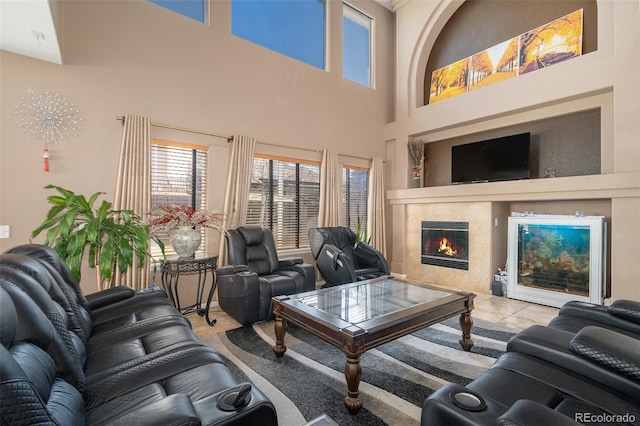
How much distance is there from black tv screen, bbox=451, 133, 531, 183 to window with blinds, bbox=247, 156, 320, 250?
8.49 ft

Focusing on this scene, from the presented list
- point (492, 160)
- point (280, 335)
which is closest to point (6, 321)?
point (280, 335)

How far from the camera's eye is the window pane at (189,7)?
12.9 ft

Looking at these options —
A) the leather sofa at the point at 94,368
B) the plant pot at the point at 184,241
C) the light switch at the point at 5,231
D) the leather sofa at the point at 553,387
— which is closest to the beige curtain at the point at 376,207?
the plant pot at the point at 184,241

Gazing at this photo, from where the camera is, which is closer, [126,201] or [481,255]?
[126,201]

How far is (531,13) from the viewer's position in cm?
484

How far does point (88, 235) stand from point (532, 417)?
11.1 ft

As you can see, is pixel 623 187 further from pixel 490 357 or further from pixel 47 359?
pixel 47 359

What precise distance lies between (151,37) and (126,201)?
6.82 feet

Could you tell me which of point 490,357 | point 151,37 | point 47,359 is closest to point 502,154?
point 490,357

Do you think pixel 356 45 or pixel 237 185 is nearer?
pixel 237 185

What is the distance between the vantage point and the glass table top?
2.48 meters

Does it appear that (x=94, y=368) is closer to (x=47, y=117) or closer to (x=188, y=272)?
(x=188, y=272)

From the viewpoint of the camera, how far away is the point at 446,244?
5348 mm

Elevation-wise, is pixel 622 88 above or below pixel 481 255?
above
